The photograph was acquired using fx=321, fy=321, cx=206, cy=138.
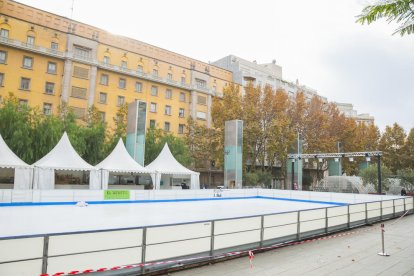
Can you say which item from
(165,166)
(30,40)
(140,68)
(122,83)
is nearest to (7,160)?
(165,166)

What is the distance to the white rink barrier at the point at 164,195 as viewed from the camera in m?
19.2

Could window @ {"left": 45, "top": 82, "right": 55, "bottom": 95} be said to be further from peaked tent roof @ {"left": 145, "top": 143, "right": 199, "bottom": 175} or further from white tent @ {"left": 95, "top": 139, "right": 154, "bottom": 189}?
peaked tent roof @ {"left": 145, "top": 143, "right": 199, "bottom": 175}

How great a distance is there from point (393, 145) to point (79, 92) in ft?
159

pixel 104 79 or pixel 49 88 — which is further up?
pixel 104 79

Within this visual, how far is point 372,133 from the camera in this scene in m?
54.7

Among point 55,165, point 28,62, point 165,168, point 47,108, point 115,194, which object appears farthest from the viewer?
point 47,108

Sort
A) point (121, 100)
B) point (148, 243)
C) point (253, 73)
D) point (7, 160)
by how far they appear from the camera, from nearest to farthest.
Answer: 1. point (148, 243)
2. point (7, 160)
3. point (121, 100)
4. point (253, 73)

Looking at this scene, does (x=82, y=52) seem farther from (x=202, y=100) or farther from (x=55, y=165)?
(x=55, y=165)

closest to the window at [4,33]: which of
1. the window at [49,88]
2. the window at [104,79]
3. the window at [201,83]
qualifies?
the window at [49,88]

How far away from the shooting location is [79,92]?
4075 centimetres

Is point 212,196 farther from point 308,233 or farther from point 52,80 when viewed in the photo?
point 52,80

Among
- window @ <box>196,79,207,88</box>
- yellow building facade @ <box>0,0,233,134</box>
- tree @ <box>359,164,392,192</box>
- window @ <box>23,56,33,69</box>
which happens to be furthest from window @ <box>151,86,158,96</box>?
tree @ <box>359,164,392,192</box>

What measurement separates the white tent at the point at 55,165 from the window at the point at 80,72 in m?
18.5

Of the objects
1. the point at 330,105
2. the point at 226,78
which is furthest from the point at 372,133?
the point at 226,78
